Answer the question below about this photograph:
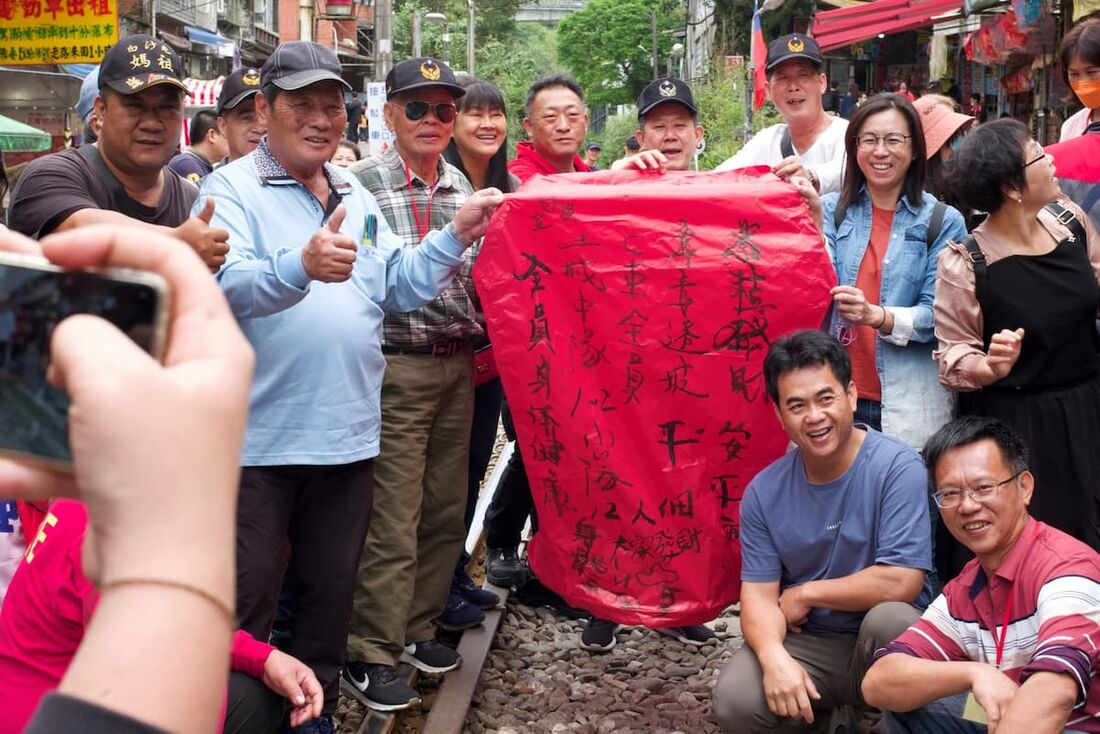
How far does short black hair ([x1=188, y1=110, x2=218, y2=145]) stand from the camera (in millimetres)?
7225

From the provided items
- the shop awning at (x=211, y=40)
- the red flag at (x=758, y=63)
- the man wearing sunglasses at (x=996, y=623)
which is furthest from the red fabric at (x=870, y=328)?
the shop awning at (x=211, y=40)

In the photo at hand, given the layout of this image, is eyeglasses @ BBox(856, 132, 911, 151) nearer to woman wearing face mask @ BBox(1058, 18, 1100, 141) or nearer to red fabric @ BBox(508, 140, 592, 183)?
woman wearing face mask @ BBox(1058, 18, 1100, 141)

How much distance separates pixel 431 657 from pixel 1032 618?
2.50 m

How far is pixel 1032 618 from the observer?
123 inches

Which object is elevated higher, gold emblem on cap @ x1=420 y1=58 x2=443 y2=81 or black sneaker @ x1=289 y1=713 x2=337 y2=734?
gold emblem on cap @ x1=420 y1=58 x2=443 y2=81

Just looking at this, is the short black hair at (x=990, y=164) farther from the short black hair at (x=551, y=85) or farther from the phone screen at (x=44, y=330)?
the phone screen at (x=44, y=330)

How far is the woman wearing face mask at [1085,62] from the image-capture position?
479 cm

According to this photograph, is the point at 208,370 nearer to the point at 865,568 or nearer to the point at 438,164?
the point at 865,568

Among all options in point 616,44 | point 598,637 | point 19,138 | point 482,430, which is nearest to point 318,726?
point 598,637

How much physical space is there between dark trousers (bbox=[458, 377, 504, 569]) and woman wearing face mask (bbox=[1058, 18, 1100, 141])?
2783mm

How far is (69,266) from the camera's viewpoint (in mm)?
903

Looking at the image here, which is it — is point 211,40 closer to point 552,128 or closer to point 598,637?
point 552,128

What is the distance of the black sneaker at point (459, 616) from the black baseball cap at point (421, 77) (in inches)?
88.0

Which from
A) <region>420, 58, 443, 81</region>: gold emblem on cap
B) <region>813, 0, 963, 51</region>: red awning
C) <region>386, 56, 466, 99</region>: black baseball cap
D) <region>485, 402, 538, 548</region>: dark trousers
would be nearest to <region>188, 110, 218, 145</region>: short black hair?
<region>386, 56, 466, 99</region>: black baseball cap
